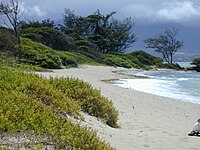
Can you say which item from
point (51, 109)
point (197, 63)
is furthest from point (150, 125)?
point (197, 63)

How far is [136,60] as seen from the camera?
250 ft

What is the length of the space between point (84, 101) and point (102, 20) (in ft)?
251

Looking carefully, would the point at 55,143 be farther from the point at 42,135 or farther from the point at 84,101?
the point at 84,101

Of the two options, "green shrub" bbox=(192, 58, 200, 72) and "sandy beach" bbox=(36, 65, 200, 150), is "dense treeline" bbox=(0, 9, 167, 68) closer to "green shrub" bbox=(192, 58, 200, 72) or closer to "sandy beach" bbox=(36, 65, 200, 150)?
"green shrub" bbox=(192, 58, 200, 72)

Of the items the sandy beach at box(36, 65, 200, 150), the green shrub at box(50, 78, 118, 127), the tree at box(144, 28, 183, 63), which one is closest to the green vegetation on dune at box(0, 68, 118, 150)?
the green shrub at box(50, 78, 118, 127)

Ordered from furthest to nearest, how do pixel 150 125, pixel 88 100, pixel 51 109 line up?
pixel 150 125 < pixel 88 100 < pixel 51 109

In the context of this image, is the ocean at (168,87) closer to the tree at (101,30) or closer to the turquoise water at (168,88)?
the turquoise water at (168,88)

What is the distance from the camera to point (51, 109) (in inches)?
280

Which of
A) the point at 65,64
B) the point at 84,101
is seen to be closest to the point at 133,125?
the point at 84,101

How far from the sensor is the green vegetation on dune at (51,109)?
5379mm

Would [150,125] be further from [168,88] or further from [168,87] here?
[168,87]

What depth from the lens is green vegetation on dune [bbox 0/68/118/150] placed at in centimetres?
538

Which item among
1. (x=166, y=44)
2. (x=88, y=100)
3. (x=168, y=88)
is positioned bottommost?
(x=168, y=88)

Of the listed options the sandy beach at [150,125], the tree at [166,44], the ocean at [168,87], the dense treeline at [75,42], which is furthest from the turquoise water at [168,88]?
the tree at [166,44]
